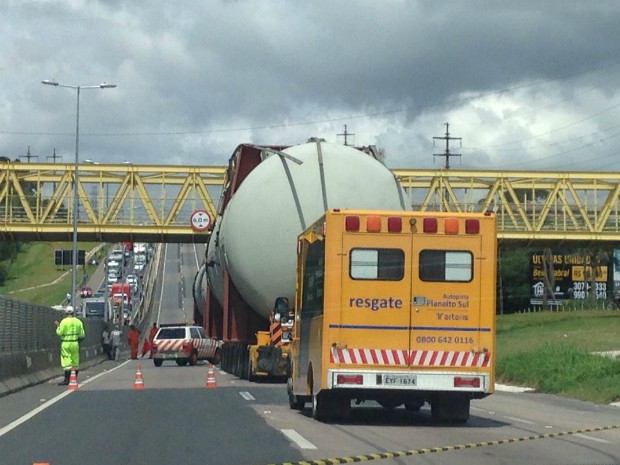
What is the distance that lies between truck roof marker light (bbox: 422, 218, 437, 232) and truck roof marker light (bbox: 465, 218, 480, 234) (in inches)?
17.1

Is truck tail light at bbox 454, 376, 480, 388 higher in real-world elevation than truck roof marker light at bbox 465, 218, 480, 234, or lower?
lower

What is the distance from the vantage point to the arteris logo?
16.7 m

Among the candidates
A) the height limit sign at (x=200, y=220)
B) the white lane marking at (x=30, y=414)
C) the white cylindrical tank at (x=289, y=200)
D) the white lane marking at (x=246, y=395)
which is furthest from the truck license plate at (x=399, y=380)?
the height limit sign at (x=200, y=220)

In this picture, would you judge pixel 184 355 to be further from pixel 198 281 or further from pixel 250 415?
pixel 250 415

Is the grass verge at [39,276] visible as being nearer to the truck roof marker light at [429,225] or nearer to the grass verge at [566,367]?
the grass verge at [566,367]

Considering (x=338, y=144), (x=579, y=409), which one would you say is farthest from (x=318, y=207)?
(x=579, y=409)

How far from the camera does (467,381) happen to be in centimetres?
1670

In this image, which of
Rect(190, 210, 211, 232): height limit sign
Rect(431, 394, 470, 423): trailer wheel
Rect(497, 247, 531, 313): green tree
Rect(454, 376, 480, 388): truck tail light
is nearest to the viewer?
Rect(454, 376, 480, 388): truck tail light

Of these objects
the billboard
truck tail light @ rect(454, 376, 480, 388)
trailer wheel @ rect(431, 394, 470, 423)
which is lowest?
trailer wheel @ rect(431, 394, 470, 423)

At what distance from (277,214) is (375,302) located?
7959 mm

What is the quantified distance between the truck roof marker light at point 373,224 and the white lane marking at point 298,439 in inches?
116

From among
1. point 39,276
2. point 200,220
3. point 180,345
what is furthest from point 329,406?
point 39,276

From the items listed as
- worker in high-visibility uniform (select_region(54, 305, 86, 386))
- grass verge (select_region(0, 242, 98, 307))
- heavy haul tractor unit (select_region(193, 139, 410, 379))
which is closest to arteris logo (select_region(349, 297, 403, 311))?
heavy haul tractor unit (select_region(193, 139, 410, 379))

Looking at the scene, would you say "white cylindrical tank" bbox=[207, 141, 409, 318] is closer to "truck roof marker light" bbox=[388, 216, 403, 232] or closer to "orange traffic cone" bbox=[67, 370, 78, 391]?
"orange traffic cone" bbox=[67, 370, 78, 391]
